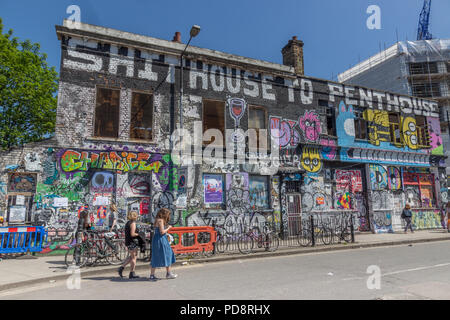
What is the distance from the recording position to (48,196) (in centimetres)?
1109

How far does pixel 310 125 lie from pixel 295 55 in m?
4.10

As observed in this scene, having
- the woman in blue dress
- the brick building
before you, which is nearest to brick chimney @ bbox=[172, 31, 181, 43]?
the brick building

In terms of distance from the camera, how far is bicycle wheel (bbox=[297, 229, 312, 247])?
12320 millimetres

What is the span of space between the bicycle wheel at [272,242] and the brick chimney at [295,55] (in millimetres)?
9667

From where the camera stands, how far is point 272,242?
11.5 metres

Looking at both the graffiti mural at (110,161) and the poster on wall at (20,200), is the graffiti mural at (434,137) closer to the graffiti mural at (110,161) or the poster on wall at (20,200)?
the graffiti mural at (110,161)

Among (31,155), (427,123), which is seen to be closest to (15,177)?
(31,155)

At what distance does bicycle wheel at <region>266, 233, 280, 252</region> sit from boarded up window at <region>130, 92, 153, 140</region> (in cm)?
639

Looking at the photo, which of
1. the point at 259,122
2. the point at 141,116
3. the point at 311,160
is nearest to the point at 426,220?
the point at 311,160

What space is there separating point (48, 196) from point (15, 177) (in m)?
1.34

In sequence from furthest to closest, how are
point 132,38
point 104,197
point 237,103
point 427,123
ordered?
1. point 427,123
2. point 237,103
3. point 132,38
4. point 104,197

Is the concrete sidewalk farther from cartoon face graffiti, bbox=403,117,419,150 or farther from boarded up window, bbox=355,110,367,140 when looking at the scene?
cartoon face graffiti, bbox=403,117,419,150

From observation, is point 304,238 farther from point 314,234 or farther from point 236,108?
point 236,108
